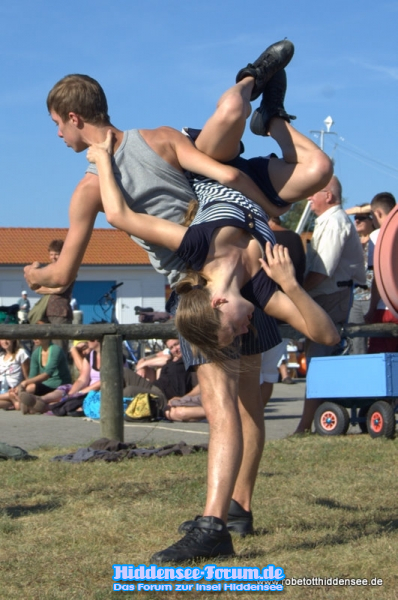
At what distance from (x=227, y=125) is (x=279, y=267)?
64cm

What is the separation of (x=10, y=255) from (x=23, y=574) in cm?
4433

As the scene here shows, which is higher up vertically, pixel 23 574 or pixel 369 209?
pixel 369 209

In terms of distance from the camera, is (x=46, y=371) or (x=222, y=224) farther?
(x=46, y=371)

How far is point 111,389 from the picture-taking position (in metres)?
6.91

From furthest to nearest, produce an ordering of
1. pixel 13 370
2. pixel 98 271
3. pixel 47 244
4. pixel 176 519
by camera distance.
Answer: pixel 47 244
pixel 98 271
pixel 13 370
pixel 176 519

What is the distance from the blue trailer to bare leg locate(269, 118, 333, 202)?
382 centimetres

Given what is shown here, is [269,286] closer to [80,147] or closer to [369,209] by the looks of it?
[80,147]

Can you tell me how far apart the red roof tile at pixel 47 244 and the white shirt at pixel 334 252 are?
37980 millimetres

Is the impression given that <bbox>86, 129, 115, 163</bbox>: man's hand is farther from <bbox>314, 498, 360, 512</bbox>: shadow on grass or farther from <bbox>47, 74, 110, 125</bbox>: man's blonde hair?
<bbox>314, 498, 360, 512</bbox>: shadow on grass

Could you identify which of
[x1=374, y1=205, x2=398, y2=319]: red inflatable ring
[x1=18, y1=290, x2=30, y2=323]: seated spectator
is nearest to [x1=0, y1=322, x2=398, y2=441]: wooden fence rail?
[x1=374, y1=205, x2=398, y2=319]: red inflatable ring

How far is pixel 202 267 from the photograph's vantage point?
3.65 m

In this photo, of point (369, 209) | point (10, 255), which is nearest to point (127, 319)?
point (10, 255)

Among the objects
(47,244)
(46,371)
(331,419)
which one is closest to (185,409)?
(331,419)

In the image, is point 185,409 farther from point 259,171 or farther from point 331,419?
point 259,171
